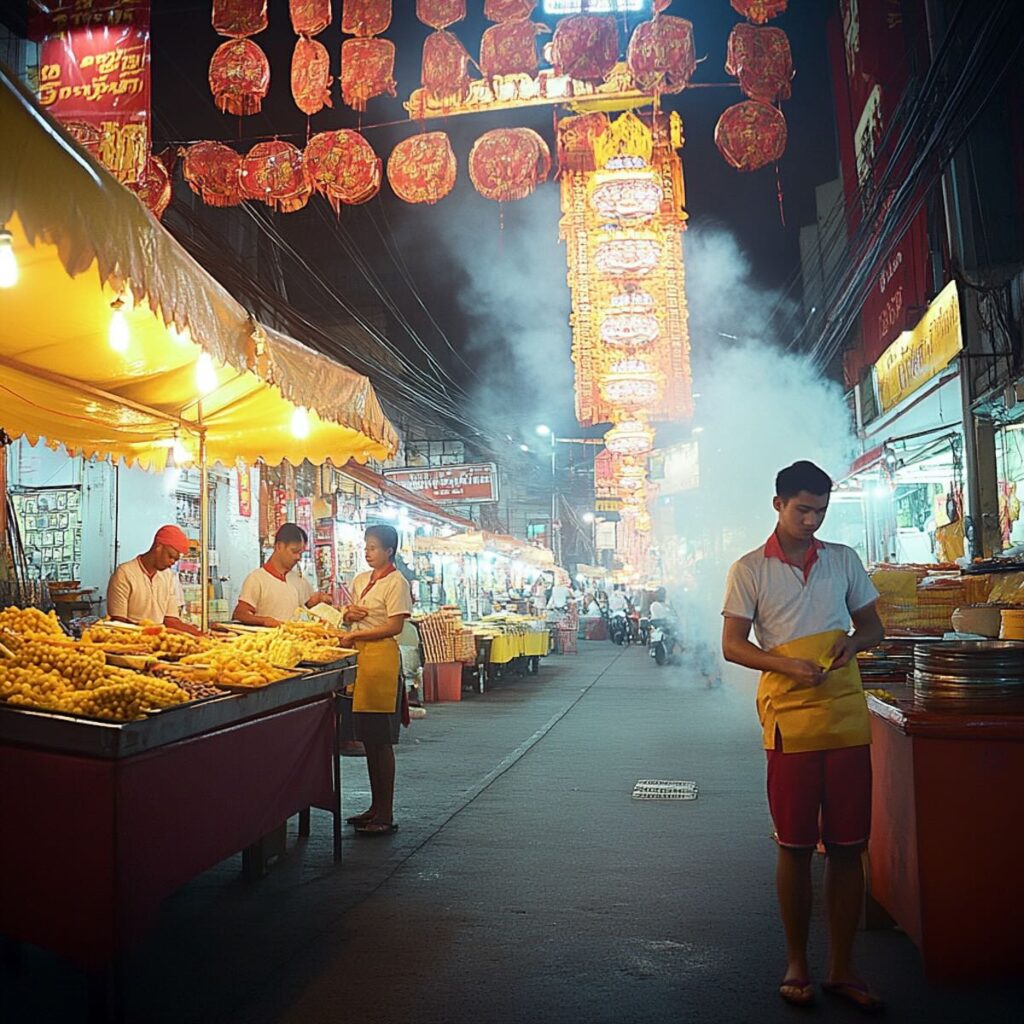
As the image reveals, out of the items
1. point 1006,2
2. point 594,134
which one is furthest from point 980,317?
point 594,134

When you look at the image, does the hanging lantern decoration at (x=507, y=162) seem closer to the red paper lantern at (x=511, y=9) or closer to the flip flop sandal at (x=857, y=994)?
the red paper lantern at (x=511, y=9)

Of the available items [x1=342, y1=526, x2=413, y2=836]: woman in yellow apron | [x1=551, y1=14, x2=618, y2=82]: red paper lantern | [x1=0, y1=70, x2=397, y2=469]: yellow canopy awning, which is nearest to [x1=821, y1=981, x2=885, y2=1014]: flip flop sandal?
[x1=342, y1=526, x2=413, y2=836]: woman in yellow apron

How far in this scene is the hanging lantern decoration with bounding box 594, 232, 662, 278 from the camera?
14258 millimetres

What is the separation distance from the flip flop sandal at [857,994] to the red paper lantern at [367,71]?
9192 mm

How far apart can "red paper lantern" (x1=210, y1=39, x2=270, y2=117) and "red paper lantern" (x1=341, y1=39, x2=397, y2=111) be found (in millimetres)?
855

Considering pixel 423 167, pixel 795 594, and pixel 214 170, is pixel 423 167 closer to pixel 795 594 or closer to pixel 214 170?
pixel 214 170

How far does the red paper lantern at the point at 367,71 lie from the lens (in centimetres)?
997

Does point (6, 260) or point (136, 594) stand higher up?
point (6, 260)

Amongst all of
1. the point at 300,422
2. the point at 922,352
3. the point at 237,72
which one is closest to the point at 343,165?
the point at 237,72

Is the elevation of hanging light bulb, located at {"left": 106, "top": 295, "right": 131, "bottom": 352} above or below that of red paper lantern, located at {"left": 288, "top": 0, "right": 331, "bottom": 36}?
below

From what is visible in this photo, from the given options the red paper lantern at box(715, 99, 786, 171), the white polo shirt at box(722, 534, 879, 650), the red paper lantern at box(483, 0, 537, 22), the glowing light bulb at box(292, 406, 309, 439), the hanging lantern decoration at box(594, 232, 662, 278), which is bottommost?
the white polo shirt at box(722, 534, 879, 650)

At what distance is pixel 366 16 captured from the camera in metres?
9.84

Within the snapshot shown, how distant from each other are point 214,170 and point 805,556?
8.96 meters

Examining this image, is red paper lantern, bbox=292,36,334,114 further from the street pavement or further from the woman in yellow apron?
the street pavement
